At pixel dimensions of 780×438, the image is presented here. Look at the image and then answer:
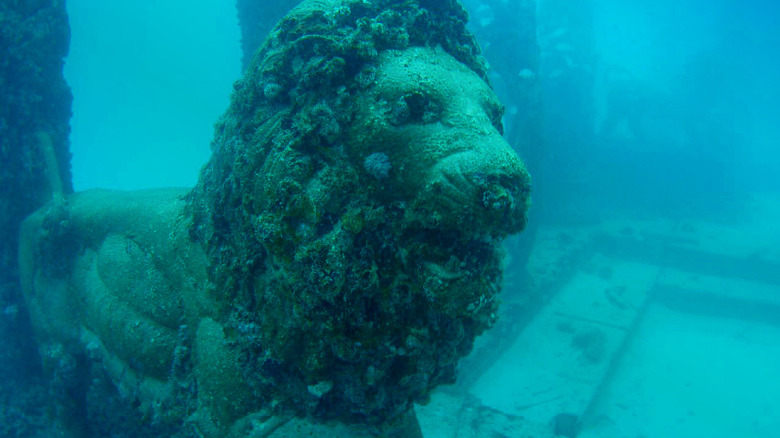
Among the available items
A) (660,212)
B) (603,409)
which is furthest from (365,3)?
(660,212)

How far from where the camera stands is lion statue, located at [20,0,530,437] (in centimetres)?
243

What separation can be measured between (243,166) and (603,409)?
40.7 feet

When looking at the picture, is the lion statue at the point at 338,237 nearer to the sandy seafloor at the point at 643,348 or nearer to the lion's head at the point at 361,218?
the lion's head at the point at 361,218

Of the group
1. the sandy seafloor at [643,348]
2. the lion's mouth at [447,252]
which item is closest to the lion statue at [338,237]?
the lion's mouth at [447,252]

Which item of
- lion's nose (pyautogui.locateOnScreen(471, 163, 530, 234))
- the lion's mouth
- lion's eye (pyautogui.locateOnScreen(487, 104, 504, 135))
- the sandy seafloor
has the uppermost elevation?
lion's eye (pyautogui.locateOnScreen(487, 104, 504, 135))

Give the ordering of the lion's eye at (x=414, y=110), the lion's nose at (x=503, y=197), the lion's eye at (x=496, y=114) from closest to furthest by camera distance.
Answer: the lion's nose at (x=503, y=197) < the lion's eye at (x=414, y=110) < the lion's eye at (x=496, y=114)

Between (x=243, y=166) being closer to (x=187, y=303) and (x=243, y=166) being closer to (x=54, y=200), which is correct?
(x=187, y=303)

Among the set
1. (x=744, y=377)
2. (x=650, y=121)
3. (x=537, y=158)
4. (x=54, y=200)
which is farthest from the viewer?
(x=650, y=121)

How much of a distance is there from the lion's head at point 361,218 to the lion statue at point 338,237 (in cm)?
1

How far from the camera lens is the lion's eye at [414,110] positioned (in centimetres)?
262

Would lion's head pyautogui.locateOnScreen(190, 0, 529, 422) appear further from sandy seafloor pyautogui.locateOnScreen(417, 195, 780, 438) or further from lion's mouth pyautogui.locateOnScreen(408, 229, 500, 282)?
sandy seafloor pyautogui.locateOnScreen(417, 195, 780, 438)

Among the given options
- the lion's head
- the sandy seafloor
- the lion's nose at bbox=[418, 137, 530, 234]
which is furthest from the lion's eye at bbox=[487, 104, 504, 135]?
the sandy seafloor

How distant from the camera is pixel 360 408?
9.27ft

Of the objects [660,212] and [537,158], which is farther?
[660,212]
